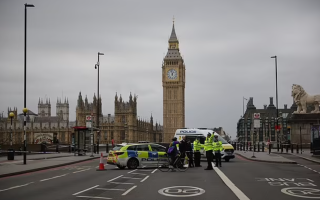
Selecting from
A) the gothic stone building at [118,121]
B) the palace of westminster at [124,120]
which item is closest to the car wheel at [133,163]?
the palace of westminster at [124,120]

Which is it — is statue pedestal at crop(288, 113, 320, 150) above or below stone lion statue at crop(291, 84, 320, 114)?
below

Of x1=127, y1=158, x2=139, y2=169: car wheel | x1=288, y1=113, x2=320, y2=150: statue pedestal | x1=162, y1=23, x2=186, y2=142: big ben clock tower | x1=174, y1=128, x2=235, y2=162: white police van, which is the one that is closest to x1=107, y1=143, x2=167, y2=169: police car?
x1=127, y1=158, x2=139, y2=169: car wheel

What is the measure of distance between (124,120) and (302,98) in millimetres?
95652

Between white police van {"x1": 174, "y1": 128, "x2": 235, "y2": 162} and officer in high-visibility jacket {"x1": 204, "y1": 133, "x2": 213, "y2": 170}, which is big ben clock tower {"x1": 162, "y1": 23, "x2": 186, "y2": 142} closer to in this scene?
white police van {"x1": 174, "y1": 128, "x2": 235, "y2": 162}

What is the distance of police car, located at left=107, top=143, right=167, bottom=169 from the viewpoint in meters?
23.8

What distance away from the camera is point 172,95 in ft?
529

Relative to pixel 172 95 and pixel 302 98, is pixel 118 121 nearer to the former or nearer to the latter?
pixel 172 95

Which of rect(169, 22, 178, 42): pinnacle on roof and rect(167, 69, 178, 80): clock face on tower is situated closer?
rect(167, 69, 178, 80): clock face on tower

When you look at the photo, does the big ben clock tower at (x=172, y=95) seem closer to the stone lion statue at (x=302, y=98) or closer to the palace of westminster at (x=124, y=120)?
the palace of westminster at (x=124, y=120)

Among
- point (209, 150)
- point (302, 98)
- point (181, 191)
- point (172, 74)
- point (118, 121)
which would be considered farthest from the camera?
point (172, 74)

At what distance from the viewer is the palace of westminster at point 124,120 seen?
13412cm

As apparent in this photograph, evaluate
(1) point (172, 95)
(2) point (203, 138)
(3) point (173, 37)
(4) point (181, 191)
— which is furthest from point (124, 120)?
(4) point (181, 191)

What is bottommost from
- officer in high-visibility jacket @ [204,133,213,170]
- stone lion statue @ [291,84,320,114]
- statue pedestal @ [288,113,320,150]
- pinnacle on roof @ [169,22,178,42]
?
officer in high-visibility jacket @ [204,133,213,170]

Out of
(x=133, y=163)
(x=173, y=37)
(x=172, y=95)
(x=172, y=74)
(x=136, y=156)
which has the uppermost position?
(x=173, y=37)
